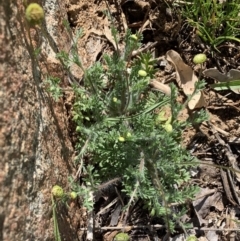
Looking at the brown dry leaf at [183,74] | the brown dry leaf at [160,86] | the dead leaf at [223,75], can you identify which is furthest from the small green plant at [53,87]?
the dead leaf at [223,75]

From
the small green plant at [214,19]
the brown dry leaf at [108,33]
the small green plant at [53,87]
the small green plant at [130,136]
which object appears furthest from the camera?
the brown dry leaf at [108,33]

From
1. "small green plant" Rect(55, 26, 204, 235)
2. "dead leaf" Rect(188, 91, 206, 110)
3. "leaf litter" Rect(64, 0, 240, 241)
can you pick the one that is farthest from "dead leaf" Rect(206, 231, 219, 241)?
"dead leaf" Rect(188, 91, 206, 110)

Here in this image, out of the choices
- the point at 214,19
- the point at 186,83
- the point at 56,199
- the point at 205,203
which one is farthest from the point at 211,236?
the point at 214,19

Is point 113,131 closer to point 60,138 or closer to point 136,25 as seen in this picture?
point 60,138

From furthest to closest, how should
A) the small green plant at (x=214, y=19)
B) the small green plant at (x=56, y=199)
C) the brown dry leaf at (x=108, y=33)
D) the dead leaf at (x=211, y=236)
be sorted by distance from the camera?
the brown dry leaf at (x=108, y=33)
the small green plant at (x=214, y=19)
the dead leaf at (x=211, y=236)
the small green plant at (x=56, y=199)

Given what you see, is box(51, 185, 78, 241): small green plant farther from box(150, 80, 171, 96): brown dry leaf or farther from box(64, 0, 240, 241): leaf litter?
box(150, 80, 171, 96): brown dry leaf

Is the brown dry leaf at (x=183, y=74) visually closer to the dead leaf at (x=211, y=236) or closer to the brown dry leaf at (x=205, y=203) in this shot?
the brown dry leaf at (x=205, y=203)
